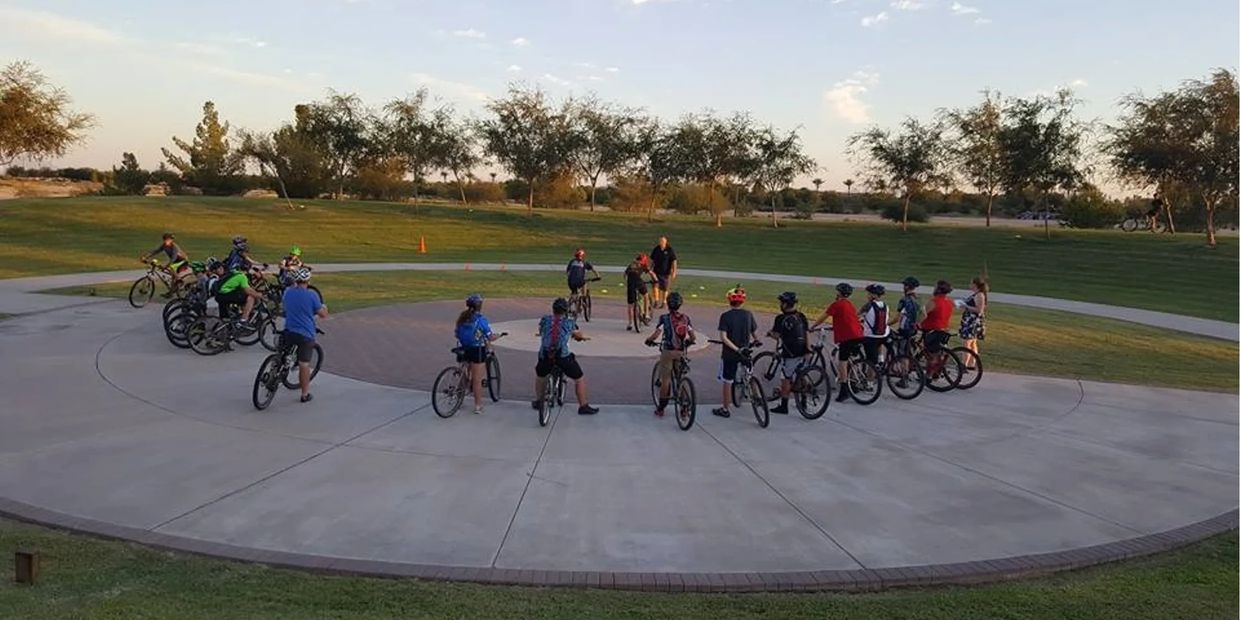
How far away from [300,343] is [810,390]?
21.4 feet

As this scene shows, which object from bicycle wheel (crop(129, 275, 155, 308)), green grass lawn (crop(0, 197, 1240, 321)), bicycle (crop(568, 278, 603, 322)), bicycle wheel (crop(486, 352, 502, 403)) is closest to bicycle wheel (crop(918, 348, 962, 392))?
bicycle wheel (crop(486, 352, 502, 403))

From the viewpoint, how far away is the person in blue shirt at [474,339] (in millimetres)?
10328

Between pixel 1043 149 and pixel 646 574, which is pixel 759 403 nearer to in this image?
pixel 646 574

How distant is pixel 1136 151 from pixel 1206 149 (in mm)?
3390

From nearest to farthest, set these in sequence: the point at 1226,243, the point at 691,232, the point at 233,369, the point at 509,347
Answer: the point at 233,369 < the point at 509,347 < the point at 1226,243 < the point at 691,232

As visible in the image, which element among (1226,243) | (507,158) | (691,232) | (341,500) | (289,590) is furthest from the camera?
(507,158)

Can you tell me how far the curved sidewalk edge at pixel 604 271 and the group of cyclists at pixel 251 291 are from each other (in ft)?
12.6

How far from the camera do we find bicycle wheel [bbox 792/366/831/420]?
35.5 ft

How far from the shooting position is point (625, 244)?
155ft

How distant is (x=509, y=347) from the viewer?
14961 mm

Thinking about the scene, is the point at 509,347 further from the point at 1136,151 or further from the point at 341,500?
the point at 1136,151

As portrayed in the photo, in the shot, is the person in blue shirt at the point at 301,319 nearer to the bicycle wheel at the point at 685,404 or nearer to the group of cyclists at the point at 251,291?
the group of cyclists at the point at 251,291

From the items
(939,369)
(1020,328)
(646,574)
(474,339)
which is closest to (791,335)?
(939,369)

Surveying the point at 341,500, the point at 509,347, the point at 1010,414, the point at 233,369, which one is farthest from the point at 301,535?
the point at 1010,414
